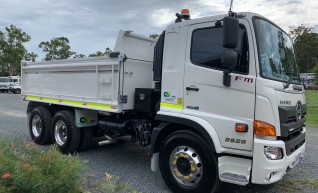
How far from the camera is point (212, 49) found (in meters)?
4.62

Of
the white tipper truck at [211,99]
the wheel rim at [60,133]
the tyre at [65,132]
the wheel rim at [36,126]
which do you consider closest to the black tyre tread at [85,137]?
the tyre at [65,132]

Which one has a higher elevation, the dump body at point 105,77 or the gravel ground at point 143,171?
the dump body at point 105,77

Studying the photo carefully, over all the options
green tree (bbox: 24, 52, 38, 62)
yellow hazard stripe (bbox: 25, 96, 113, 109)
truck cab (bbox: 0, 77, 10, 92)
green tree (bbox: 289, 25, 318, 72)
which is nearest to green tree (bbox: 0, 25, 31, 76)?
green tree (bbox: 24, 52, 38, 62)

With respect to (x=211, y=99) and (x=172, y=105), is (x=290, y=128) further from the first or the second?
(x=172, y=105)

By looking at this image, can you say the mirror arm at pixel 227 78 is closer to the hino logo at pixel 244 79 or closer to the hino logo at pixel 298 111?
the hino logo at pixel 244 79

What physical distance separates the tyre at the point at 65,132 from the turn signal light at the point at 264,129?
4221 millimetres

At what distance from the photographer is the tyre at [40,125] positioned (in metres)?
7.94

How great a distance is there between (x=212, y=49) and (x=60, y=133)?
14.7 feet

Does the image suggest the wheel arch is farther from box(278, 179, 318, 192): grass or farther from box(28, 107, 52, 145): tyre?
box(28, 107, 52, 145): tyre

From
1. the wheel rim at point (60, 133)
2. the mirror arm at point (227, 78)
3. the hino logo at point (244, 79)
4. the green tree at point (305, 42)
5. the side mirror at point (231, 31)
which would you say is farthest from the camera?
the green tree at point (305, 42)

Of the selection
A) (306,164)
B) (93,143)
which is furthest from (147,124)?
(306,164)

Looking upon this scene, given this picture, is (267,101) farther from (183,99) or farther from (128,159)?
(128,159)

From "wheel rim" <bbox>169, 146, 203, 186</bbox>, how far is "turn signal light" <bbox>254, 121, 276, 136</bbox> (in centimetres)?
98

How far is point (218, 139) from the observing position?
4445 millimetres
